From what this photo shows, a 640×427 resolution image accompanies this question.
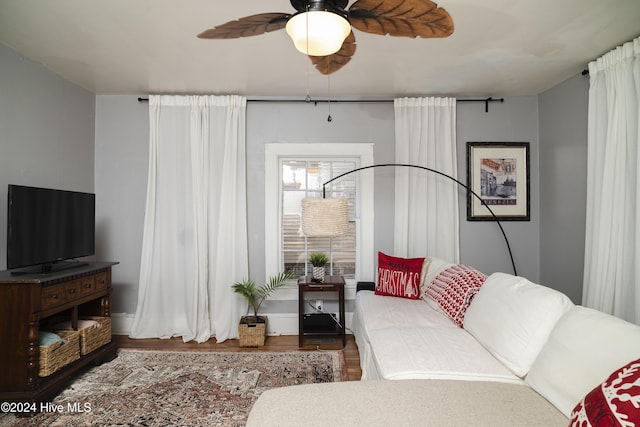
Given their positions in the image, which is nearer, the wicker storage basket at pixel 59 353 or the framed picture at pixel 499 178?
the wicker storage basket at pixel 59 353

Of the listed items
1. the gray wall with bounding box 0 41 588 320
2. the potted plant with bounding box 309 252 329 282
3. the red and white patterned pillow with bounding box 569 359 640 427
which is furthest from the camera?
the gray wall with bounding box 0 41 588 320

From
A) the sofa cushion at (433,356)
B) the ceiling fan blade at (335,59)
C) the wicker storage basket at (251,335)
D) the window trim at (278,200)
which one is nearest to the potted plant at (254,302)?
the wicker storage basket at (251,335)

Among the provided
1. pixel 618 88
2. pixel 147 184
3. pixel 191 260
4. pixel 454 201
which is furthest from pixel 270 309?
pixel 618 88

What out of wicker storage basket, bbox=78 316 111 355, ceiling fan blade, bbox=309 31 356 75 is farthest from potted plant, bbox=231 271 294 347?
ceiling fan blade, bbox=309 31 356 75

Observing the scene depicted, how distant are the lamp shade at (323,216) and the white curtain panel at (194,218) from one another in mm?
1044

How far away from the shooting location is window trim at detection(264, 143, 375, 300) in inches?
149

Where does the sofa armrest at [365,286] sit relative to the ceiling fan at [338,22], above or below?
below

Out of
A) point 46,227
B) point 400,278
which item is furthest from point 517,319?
point 46,227

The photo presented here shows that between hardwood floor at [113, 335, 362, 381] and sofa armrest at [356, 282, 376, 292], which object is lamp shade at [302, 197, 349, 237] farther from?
hardwood floor at [113, 335, 362, 381]

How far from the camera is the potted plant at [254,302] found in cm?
338

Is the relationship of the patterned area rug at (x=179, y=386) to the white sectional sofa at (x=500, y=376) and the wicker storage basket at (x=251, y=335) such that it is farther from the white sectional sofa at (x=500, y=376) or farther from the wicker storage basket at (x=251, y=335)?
the white sectional sofa at (x=500, y=376)

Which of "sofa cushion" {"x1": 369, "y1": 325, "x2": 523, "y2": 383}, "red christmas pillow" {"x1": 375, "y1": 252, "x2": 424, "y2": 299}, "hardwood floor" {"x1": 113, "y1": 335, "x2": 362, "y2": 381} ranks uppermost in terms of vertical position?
"red christmas pillow" {"x1": 375, "y1": 252, "x2": 424, "y2": 299}

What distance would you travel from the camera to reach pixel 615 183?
8.42 ft

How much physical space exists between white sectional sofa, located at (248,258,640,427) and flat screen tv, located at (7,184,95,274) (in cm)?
215
